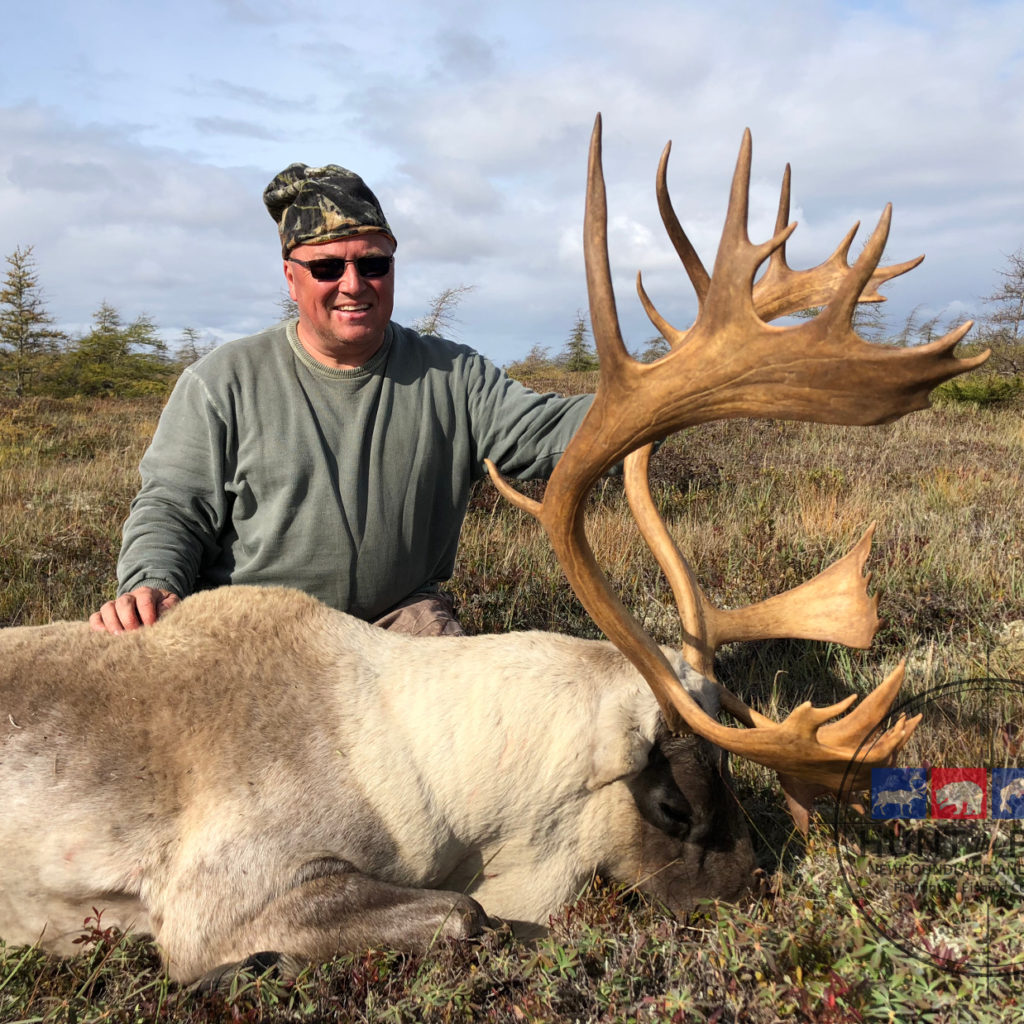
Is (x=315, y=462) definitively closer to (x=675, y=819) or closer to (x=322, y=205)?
(x=322, y=205)

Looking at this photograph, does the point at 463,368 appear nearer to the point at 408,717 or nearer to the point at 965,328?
the point at 408,717

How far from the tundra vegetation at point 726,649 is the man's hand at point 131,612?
100 cm

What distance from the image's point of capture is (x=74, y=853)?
253 centimetres

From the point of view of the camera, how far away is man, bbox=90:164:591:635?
4.05 metres

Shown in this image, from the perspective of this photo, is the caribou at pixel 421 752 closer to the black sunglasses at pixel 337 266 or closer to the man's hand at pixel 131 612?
the man's hand at pixel 131 612

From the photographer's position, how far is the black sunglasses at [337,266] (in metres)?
4.12

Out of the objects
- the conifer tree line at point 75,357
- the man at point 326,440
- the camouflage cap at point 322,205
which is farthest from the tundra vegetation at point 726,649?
the conifer tree line at point 75,357

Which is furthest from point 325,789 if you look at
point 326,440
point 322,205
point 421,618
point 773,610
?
point 322,205

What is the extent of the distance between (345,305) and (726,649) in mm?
2719

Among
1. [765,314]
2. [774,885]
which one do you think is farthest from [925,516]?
[774,885]

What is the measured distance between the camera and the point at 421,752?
273 centimetres

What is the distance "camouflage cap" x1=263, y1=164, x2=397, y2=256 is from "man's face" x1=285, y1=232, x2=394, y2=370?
51mm

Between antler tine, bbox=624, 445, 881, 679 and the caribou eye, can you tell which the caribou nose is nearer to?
the caribou eye

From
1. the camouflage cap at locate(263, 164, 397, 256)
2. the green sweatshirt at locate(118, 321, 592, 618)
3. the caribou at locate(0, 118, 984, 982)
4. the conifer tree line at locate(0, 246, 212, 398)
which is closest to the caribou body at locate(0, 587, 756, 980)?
the caribou at locate(0, 118, 984, 982)
